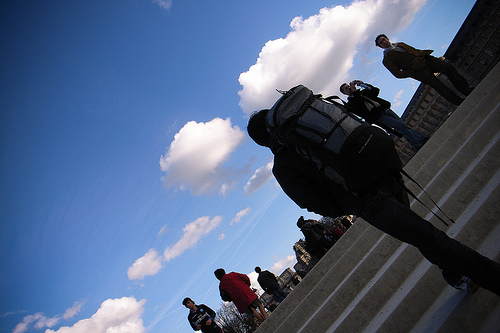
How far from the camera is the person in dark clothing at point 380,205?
5.46 ft

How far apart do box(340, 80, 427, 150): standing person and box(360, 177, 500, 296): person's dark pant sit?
298cm

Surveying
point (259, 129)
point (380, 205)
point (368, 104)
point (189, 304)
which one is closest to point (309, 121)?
point (259, 129)

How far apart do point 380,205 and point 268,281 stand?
715 centimetres

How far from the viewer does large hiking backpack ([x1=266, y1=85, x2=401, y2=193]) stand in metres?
1.86

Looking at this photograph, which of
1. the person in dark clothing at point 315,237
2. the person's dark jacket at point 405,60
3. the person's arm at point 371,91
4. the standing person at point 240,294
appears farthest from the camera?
the person in dark clothing at point 315,237

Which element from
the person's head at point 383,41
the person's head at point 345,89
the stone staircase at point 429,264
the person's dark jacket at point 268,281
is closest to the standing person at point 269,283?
the person's dark jacket at point 268,281

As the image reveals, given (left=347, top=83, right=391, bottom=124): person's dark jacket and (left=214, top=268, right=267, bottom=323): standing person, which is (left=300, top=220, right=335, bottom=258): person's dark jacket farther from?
(left=347, top=83, right=391, bottom=124): person's dark jacket

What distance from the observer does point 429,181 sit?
3.99 meters

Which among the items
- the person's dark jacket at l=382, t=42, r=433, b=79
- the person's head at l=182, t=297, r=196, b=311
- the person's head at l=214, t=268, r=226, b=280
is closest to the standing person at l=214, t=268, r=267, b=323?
the person's head at l=214, t=268, r=226, b=280

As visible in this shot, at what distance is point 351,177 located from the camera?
188cm

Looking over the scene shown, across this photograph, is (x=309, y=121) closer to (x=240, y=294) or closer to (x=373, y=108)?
(x=373, y=108)

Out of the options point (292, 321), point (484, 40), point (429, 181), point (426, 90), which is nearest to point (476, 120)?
point (429, 181)

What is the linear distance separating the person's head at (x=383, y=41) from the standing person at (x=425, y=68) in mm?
132

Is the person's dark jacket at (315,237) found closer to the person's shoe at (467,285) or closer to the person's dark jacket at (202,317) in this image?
the person's dark jacket at (202,317)
